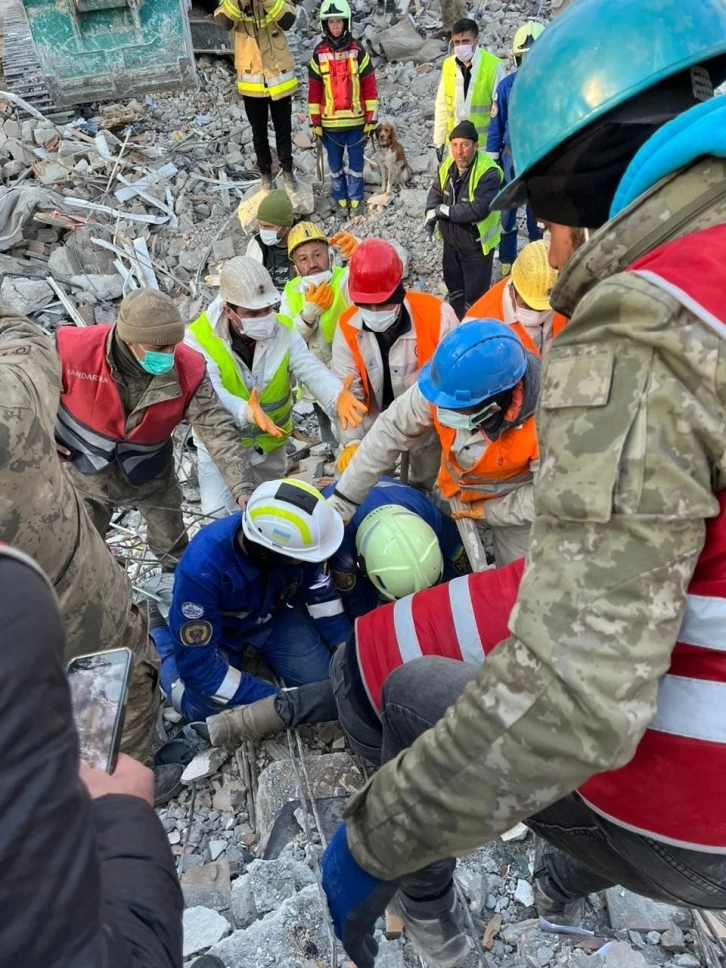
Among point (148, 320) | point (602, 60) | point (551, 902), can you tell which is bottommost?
Result: point (551, 902)

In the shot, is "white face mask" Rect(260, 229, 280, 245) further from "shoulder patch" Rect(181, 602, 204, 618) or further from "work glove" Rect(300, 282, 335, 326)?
"shoulder patch" Rect(181, 602, 204, 618)

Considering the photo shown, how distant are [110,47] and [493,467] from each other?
10.00 metres

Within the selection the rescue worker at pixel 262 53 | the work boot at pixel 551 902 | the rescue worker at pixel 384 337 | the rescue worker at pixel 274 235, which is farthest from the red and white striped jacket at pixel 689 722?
the rescue worker at pixel 262 53

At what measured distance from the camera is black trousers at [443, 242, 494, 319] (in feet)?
22.9

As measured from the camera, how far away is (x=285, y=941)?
96.1 inches

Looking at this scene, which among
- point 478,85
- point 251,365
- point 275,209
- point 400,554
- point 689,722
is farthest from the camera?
point 478,85

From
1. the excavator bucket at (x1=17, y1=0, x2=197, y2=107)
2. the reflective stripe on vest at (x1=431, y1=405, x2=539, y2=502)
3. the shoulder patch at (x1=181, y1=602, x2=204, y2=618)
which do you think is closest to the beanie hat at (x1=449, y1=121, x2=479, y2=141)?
the reflective stripe on vest at (x1=431, y1=405, x2=539, y2=502)

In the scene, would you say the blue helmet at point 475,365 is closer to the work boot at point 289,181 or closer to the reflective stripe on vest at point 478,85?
the reflective stripe on vest at point 478,85

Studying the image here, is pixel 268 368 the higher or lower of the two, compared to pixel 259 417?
higher

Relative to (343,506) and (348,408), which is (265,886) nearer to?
(343,506)

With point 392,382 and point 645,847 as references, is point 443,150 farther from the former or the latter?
point 645,847

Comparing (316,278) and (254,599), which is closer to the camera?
(254,599)

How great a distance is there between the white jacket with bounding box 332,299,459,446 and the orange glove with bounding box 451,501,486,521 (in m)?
0.99

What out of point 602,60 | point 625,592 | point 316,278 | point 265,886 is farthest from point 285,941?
point 316,278
